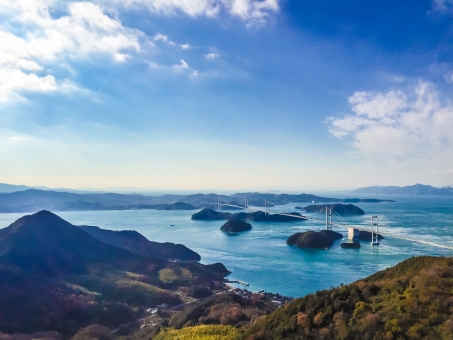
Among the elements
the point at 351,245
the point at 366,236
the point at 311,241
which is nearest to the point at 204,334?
the point at 311,241

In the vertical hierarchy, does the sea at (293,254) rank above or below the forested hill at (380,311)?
below

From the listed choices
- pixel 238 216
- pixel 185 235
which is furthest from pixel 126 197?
pixel 185 235

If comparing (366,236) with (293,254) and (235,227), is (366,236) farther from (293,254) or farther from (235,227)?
(235,227)

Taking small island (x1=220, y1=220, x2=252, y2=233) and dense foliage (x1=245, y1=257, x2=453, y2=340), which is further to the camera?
small island (x1=220, y1=220, x2=252, y2=233)

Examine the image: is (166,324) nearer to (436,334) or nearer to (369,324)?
(369,324)

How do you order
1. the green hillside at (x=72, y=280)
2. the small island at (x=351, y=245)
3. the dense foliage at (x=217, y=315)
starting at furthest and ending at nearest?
the small island at (x=351, y=245)
the green hillside at (x=72, y=280)
the dense foliage at (x=217, y=315)

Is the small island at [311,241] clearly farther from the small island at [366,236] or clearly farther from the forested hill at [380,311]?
the forested hill at [380,311]

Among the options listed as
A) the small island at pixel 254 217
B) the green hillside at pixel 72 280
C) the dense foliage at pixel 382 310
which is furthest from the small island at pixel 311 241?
the dense foliage at pixel 382 310

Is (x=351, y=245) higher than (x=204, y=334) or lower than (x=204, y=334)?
lower

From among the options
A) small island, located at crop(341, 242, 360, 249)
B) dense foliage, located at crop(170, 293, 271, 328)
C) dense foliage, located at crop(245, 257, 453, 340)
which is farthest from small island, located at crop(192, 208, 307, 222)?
dense foliage, located at crop(245, 257, 453, 340)

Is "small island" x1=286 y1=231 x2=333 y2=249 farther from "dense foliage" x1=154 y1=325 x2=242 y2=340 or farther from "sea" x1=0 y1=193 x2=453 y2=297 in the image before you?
"dense foliage" x1=154 y1=325 x2=242 y2=340

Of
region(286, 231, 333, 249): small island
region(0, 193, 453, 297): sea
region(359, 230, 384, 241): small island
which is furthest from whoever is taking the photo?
region(359, 230, 384, 241): small island
